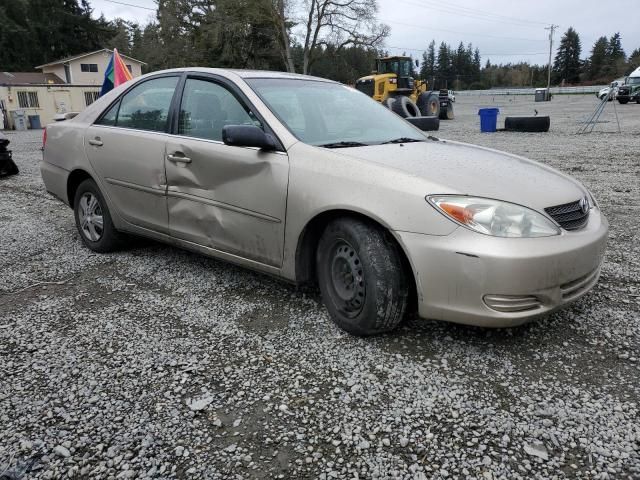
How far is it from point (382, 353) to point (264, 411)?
2.53ft

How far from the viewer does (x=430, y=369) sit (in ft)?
8.54

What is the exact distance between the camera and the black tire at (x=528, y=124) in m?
16.2

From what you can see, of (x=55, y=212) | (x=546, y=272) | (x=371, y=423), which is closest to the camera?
(x=371, y=423)

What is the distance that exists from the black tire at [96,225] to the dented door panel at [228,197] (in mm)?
961

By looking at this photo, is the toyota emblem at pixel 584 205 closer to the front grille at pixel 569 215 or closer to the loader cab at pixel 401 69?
the front grille at pixel 569 215

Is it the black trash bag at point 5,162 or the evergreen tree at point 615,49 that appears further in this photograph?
the evergreen tree at point 615,49

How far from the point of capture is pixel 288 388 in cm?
248

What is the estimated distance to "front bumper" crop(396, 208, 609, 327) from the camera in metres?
2.42

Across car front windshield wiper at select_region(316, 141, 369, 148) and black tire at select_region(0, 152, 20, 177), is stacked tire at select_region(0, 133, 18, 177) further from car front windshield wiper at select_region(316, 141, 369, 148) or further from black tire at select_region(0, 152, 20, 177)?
car front windshield wiper at select_region(316, 141, 369, 148)

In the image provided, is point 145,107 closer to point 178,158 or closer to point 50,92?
point 178,158

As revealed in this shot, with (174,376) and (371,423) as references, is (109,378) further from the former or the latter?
(371,423)

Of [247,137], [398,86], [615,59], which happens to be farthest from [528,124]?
[615,59]

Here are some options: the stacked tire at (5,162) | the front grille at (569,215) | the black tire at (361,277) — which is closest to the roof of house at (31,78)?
the stacked tire at (5,162)

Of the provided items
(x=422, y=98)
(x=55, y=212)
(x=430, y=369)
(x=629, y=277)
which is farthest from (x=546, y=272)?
(x=422, y=98)
